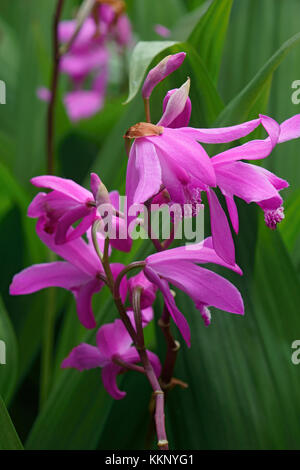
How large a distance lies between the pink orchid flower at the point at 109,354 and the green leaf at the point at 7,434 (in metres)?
0.05

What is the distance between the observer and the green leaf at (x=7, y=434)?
1.09 ft

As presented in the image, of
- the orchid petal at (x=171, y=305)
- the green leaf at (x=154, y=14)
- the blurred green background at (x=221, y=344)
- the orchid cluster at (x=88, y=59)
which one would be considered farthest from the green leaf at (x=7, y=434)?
the green leaf at (x=154, y=14)

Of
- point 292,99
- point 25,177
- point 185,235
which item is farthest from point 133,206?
point 25,177

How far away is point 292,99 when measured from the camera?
20.9 inches

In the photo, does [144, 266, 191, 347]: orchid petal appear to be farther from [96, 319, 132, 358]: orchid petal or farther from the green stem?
the green stem

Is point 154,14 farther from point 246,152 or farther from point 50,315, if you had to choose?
point 246,152

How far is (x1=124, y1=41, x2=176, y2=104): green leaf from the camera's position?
14.5 inches

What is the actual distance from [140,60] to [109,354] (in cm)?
18

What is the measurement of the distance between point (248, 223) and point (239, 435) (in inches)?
5.5

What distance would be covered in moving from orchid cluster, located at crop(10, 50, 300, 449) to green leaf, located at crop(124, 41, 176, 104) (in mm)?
36

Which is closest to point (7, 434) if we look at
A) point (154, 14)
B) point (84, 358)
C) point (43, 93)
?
point (84, 358)

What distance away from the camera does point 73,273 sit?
14.3 inches

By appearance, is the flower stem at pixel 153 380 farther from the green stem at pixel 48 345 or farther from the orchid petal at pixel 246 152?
the green stem at pixel 48 345

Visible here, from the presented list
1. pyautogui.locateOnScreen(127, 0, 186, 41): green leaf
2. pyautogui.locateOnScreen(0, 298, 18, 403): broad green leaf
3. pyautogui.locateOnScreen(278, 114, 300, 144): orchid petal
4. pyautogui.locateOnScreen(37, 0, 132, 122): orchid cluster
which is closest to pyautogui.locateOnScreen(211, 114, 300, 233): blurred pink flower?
pyautogui.locateOnScreen(278, 114, 300, 144): orchid petal
